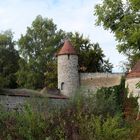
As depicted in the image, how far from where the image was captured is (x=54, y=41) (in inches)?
2763

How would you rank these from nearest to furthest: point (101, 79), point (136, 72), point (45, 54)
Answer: point (136, 72) < point (101, 79) < point (45, 54)

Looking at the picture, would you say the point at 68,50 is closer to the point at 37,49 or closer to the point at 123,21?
the point at 37,49

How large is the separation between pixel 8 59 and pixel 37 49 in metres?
4.69

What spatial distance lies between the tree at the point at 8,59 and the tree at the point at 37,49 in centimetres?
200

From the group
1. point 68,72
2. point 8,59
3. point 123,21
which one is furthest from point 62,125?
point 8,59

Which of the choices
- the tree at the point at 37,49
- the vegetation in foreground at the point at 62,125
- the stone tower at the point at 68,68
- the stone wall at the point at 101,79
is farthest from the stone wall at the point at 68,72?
the vegetation in foreground at the point at 62,125

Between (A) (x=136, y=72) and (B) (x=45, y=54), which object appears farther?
(B) (x=45, y=54)

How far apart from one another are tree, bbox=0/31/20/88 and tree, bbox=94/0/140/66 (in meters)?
39.5

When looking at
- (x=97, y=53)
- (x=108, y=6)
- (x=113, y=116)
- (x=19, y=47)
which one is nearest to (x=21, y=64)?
(x=19, y=47)

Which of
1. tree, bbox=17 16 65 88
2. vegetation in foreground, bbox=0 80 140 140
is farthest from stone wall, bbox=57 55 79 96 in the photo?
vegetation in foreground, bbox=0 80 140 140

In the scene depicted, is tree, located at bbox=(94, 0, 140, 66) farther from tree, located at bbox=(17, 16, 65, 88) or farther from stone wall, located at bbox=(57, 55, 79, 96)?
tree, located at bbox=(17, 16, 65, 88)

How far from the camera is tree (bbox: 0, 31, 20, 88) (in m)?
71.1

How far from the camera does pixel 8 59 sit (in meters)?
73.1

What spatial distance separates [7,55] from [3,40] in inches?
98.8
